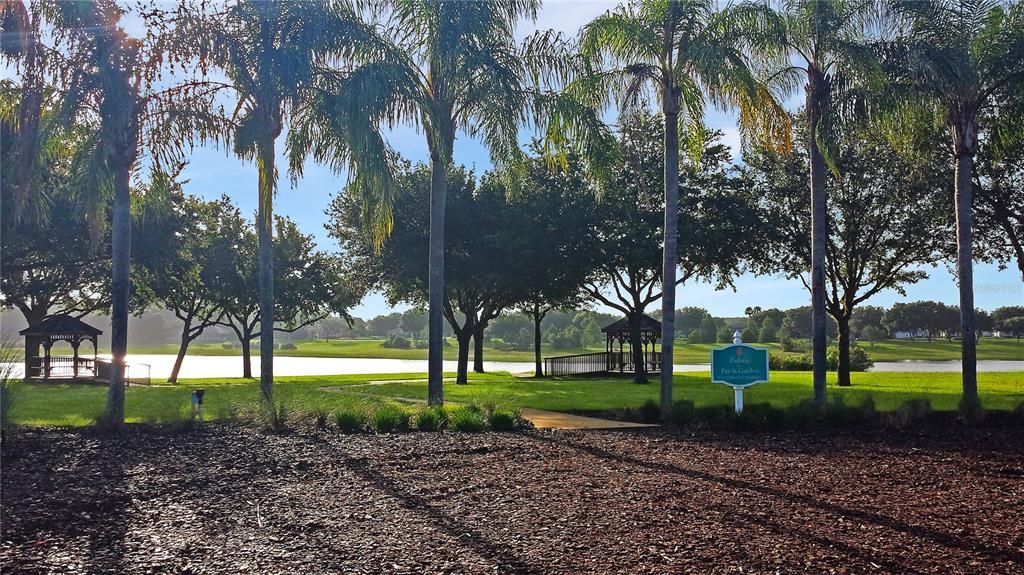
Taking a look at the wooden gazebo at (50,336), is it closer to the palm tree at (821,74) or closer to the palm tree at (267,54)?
the palm tree at (267,54)

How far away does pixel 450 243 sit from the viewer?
27844 millimetres

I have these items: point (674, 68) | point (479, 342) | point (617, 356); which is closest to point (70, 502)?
point (674, 68)

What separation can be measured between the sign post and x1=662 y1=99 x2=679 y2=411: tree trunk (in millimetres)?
978

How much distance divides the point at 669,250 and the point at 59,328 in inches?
978

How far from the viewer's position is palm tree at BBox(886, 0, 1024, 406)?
47.4 feet

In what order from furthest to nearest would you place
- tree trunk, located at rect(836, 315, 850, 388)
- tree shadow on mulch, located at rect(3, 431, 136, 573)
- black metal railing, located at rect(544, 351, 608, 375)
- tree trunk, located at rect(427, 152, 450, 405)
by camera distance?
1. black metal railing, located at rect(544, 351, 608, 375)
2. tree trunk, located at rect(836, 315, 850, 388)
3. tree trunk, located at rect(427, 152, 450, 405)
4. tree shadow on mulch, located at rect(3, 431, 136, 573)

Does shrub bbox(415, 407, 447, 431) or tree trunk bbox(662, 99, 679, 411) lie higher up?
tree trunk bbox(662, 99, 679, 411)

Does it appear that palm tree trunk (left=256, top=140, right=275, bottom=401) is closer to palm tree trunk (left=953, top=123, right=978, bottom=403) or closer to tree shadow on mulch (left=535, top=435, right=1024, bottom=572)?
tree shadow on mulch (left=535, top=435, right=1024, bottom=572)

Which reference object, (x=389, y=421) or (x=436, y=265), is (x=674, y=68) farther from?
(x=389, y=421)

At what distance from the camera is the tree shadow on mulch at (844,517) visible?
4.90 m

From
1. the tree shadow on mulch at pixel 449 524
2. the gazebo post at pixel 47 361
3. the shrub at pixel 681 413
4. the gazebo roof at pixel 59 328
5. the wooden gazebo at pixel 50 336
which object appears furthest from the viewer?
the gazebo post at pixel 47 361

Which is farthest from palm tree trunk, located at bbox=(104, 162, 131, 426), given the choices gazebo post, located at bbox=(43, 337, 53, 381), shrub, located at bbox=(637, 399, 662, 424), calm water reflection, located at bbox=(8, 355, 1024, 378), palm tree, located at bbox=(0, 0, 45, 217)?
calm water reflection, located at bbox=(8, 355, 1024, 378)

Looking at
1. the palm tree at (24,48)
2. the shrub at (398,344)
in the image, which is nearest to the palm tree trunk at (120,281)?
the palm tree at (24,48)

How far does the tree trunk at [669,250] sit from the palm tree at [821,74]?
9.45ft
